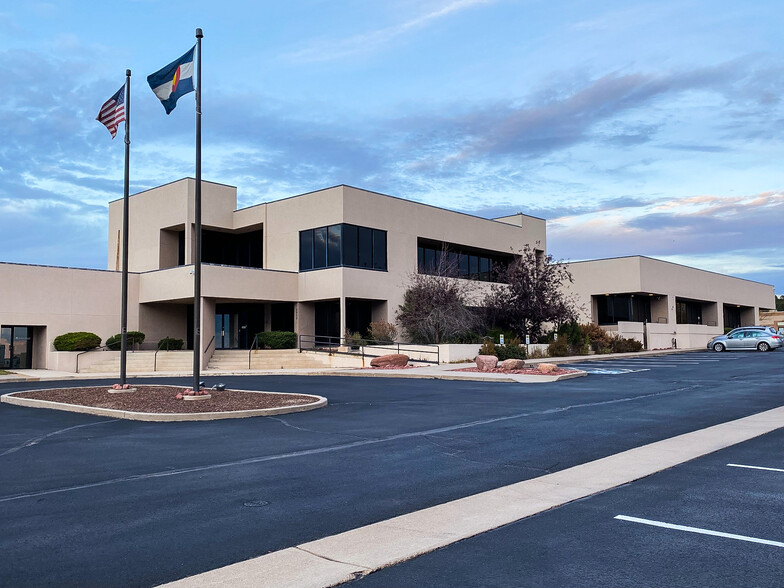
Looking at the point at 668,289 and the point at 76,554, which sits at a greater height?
the point at 668,289

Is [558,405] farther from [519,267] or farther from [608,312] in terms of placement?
[608,312]

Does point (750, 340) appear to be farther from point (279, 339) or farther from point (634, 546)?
point (634, 546)

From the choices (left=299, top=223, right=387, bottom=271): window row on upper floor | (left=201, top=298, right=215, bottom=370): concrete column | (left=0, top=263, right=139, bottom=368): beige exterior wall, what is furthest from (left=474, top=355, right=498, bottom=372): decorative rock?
(left=0, top=263, right=139, bottom=368): beige exterior wall

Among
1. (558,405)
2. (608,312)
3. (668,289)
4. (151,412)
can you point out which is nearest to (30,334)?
(151,412)

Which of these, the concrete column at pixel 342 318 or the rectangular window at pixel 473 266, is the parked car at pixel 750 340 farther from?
the concrete column at pixel 342 318

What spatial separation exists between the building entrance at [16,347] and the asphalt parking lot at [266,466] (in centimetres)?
1957

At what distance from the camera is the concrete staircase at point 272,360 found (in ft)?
116

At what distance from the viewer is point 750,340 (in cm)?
4669

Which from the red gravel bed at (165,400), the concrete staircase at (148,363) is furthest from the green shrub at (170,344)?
the red gravel bed at (165,400)

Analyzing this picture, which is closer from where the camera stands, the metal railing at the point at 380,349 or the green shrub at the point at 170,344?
the metal railing at the point at 380,349

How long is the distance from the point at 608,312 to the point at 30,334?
4335 cm

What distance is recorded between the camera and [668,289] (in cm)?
5866

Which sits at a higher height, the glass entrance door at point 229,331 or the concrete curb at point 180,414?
the glass entrance door at point 229,331

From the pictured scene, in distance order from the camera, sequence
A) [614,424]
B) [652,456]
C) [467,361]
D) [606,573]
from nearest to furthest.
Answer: [606,573]
[652,456]
[614,424]
[467,361]
